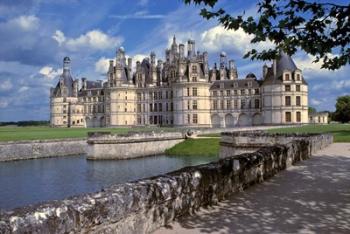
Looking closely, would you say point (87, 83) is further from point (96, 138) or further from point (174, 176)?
point (174, 176)

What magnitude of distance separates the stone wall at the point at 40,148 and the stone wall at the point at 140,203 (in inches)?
1120

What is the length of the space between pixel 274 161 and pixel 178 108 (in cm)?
6859

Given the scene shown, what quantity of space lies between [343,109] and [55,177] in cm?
6995

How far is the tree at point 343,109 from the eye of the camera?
3233 inches

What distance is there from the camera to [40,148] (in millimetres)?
36594

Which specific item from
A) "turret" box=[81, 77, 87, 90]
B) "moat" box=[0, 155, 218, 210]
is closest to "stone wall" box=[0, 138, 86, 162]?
"moat" box=[0, 155, 218, 210]

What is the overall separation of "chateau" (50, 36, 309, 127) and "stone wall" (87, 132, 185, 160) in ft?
119

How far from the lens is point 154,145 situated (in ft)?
134

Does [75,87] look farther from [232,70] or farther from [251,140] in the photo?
[251,140]

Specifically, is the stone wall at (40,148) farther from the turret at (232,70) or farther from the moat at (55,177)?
the turret at (232,70)

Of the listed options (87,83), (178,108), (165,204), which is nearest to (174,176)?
(165,204)

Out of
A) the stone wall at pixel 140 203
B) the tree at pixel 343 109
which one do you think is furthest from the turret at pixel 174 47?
the stone wall at pixel 140 203

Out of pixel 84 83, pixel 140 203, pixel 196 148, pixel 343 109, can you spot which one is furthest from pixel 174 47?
pixel 140 203

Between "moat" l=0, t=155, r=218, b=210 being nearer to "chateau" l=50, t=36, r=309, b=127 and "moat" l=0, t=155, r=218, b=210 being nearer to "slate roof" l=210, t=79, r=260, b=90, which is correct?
"chateau" l=50, t=36, r=309, b=127
